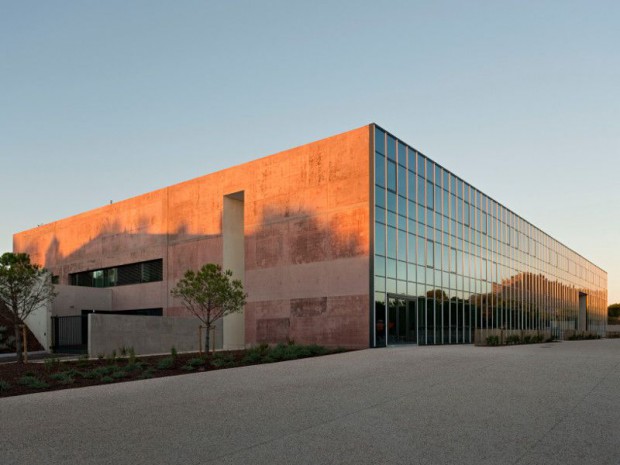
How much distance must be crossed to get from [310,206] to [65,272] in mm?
30070

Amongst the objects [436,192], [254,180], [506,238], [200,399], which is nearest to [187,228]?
[254,180]

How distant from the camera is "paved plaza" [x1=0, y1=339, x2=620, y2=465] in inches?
260

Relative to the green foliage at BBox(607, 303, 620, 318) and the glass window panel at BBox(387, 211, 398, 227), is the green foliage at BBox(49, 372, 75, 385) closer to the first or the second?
the glass window panel at BBox(387, 211, 398, 227)

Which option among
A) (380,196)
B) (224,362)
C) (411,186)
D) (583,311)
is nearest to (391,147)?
(411,186)

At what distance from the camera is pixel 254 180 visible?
111ft

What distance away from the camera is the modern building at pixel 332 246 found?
28219 mm

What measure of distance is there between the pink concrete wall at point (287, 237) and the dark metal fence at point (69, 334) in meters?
6.22

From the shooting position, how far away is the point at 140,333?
28.3 metres

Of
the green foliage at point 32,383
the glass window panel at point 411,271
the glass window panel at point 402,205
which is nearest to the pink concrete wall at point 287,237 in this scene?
the glass window panel at point 402,205

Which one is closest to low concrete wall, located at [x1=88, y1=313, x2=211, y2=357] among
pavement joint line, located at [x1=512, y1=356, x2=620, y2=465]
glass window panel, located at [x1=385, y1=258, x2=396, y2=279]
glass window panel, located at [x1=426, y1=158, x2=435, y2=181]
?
glass window panel, located at [x1=385, y1=258, x2=396, y2=279]

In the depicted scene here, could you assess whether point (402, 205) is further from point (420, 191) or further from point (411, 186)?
point (420, 191)

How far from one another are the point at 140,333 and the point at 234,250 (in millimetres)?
10081

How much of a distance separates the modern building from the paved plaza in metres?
14.2

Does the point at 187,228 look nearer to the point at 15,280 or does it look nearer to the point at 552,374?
the point at 15,280
